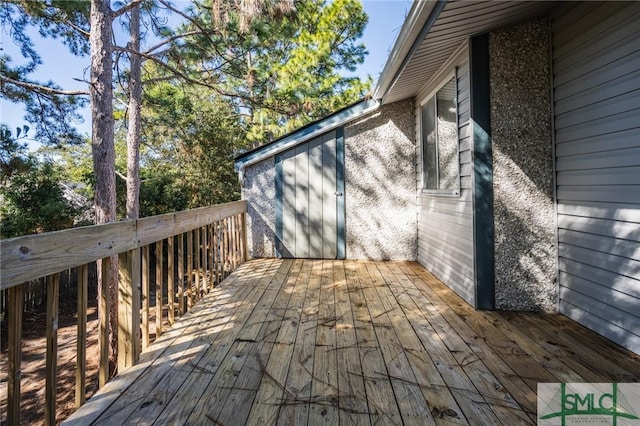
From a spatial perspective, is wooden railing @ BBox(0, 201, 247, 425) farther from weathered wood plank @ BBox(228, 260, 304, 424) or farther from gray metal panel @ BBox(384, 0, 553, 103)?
gray metal panel @ BBox(384, 0, 553, 103)

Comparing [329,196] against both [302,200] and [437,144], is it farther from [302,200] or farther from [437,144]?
[437,144]

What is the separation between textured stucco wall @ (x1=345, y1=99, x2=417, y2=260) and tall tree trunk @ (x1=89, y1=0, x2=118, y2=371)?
11.1ft

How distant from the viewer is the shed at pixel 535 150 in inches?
87.5

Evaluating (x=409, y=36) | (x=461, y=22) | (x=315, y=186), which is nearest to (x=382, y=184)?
(x=315, y=186)

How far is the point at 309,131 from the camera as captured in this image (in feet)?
17.4

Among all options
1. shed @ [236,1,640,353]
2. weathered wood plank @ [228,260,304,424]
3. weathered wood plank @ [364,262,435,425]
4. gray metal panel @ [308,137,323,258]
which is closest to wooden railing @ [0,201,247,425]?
weathered wood plank @ [228,260,304,424]

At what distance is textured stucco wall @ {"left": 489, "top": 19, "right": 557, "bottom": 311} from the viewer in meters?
2.92

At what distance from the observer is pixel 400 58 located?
3.23m

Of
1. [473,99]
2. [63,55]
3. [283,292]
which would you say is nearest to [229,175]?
[63,55]

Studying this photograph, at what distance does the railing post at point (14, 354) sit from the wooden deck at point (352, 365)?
39cm

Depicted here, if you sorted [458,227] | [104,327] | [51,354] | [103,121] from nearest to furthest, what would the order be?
1. [51,354]
2. [104,327]
3. [458,227]
4. [103,121]

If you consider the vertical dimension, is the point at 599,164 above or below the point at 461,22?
below

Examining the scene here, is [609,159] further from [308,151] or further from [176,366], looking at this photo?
[308,151]

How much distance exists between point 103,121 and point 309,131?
2869mm
